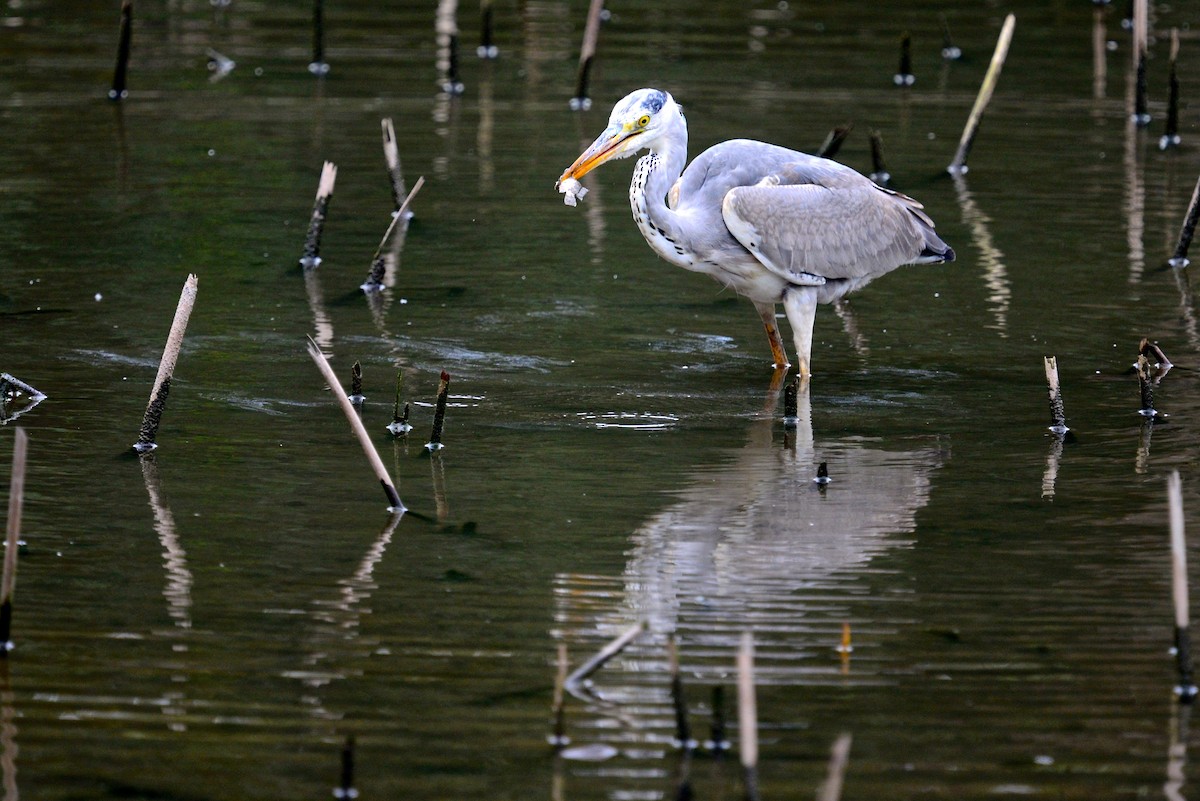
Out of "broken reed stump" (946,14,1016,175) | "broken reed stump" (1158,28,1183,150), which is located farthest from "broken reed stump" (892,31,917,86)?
"broken reed stump" (946,14,1016,175)

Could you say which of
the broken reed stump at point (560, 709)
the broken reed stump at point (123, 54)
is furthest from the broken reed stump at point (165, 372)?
the broken reed stump at point (123, 54)

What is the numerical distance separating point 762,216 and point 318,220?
13.5 ft

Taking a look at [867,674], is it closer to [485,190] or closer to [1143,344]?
[1143,344]

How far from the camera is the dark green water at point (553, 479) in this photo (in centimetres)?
590

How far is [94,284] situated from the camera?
1266 cm

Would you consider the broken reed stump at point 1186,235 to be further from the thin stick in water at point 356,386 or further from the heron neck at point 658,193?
the thin stick in water at point 356,386

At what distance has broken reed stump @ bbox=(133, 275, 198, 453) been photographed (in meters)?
8.23

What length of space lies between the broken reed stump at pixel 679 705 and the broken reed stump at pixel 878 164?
34.2 ft

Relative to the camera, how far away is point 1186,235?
1313cm

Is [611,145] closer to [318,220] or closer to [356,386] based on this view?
[356,386]

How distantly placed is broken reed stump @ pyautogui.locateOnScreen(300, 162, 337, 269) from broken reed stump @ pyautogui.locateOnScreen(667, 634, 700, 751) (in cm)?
736

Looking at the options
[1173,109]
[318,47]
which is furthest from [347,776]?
[318,47]

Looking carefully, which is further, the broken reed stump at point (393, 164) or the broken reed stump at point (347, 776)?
the broken reed stump at point (393, 164)

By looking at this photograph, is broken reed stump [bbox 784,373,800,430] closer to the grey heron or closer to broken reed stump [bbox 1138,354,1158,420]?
the grey heron
